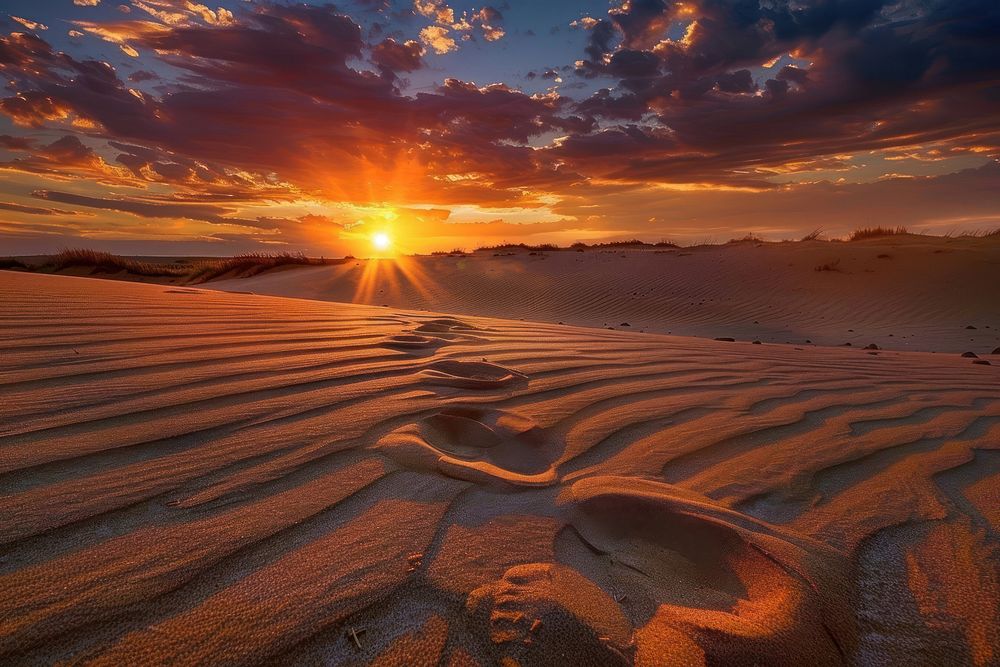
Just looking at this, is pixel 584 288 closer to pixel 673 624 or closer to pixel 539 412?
pixel 539 412

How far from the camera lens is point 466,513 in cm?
119

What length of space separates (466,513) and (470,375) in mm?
1308

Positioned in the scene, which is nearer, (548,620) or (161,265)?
(548,620)

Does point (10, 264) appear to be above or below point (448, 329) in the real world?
Answer: below

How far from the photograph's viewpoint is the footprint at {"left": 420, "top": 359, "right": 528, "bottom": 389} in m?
2.25

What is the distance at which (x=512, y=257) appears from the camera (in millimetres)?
18484

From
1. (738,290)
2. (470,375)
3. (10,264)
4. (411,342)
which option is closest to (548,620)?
(470,375)

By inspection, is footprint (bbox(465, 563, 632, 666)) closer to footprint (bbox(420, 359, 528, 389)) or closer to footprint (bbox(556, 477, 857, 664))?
footprint (bbox(556, 477, 857, 664))

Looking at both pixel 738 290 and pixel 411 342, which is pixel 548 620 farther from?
pixel 738 290

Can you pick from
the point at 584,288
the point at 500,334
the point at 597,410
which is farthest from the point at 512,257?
the point at 597,410

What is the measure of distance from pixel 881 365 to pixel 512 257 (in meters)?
15.2

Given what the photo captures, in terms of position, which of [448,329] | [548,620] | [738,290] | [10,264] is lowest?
[10,264]

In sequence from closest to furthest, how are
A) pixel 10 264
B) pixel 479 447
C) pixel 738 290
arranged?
pixel 479 447 < pixel 738 290 < pixel 10 264

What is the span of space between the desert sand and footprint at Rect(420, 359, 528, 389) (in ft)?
0.05
